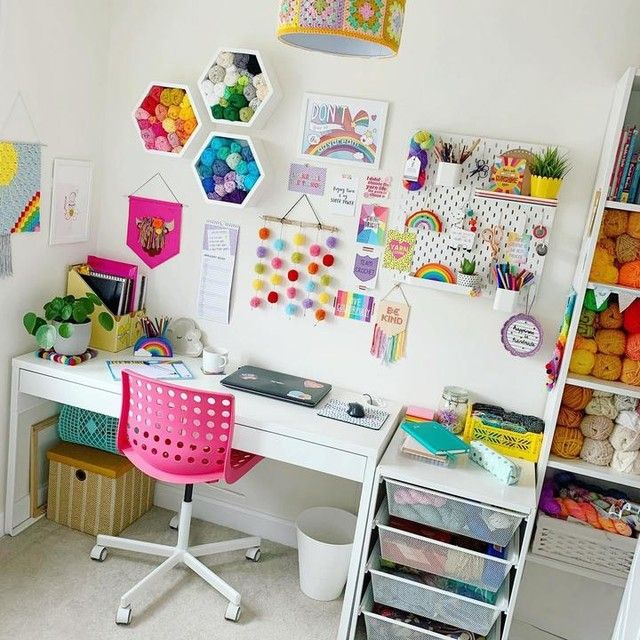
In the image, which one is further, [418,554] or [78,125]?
[78,125]

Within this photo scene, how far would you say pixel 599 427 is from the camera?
2.25 m

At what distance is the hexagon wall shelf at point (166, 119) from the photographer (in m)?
2.67

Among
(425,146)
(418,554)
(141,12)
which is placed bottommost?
(418,554)

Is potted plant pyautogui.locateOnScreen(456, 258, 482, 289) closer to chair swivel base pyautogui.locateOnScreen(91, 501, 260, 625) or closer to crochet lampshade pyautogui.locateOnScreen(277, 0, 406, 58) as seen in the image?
crochet lampshade pyautogui.locateOnScreen(277, 0, 406, 58)

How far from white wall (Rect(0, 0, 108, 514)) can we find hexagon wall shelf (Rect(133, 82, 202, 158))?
240mm

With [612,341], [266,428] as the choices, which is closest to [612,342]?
[612,341]

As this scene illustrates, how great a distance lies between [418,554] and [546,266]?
1.09 metres

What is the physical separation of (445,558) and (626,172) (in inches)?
52.6

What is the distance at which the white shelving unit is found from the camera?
206cm

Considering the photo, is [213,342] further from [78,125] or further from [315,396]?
[78,125]

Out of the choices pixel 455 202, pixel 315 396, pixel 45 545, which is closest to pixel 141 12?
pixel 455 202

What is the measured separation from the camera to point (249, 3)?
103 inches

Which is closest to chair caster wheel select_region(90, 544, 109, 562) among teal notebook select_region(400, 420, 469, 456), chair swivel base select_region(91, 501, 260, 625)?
chair swivel base select_region(91, 501, 260, 625)

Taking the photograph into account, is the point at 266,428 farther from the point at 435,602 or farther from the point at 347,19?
the point at 347,19
